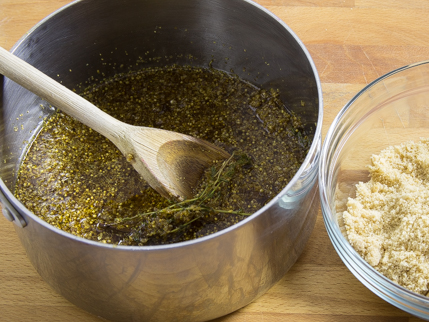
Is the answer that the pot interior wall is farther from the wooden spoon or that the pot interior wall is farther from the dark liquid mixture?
the wooden spoon

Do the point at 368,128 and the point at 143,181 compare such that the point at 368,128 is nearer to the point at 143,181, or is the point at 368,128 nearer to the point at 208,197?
the point at 208,197

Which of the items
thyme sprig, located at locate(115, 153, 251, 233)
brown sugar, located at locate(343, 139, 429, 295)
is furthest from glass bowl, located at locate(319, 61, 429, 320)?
thyme sprig, located at locate(115, 153, 251, 233)

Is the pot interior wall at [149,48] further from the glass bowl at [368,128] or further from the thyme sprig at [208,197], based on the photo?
the thyme sprig at [208,197]

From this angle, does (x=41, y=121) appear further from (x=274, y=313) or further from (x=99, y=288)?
(x=274, y=313)

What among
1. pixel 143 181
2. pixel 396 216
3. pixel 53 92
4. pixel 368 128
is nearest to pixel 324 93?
pixel 368 128

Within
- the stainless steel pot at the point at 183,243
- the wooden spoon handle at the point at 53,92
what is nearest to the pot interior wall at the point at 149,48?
the stainless steel pot at the point at 183,243

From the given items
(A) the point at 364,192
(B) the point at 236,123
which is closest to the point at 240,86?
(B) the point at 236,123
